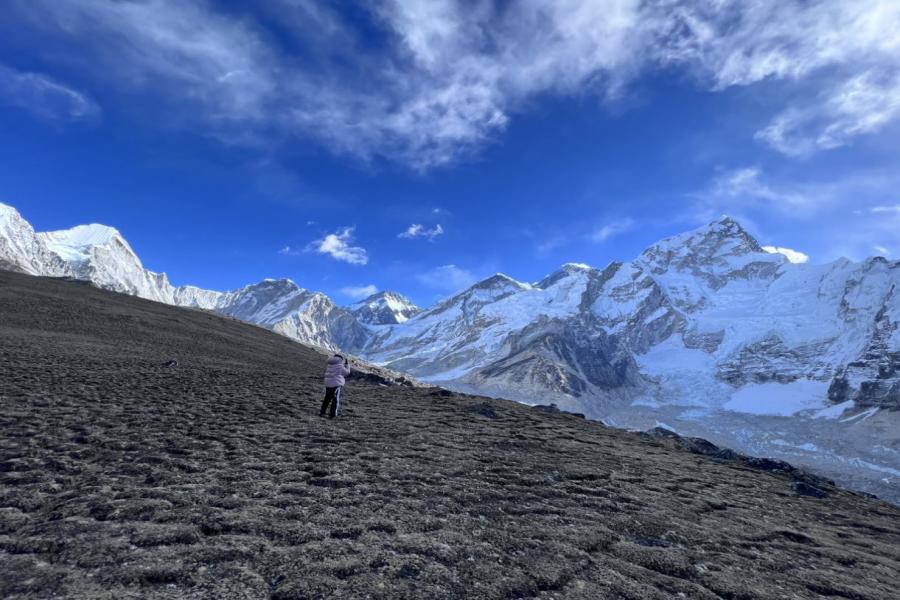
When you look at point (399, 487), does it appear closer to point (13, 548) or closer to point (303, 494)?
point (303, 494)

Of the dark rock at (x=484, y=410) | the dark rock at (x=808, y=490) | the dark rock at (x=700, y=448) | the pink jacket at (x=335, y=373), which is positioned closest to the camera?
the dark rock at (x=808, y=490)

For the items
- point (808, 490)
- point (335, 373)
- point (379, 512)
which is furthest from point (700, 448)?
point (379, 512)

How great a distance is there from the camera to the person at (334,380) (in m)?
16.5

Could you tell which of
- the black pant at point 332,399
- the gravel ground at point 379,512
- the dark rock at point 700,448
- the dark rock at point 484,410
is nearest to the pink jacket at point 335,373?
the black pant at point 332,399

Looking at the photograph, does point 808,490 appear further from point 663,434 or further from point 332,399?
point 332,399

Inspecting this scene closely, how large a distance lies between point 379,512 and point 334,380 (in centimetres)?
912

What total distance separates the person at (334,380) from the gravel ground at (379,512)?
70cm

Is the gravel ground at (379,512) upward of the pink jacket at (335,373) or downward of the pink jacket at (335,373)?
downward

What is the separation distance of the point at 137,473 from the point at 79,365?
1658 centimetres

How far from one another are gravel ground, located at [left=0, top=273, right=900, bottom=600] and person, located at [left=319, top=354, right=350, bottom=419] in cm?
70

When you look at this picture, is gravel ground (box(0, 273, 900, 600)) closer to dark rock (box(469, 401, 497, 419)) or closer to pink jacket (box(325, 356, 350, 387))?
pink jacket (box(325, 356, 350, 387))

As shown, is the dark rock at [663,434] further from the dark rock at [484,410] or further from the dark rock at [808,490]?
the dark rock at [808,490]

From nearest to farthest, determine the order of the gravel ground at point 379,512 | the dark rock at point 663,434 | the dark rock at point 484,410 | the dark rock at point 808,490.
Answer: the gravel ground at point 379,512
the dark rock at point 808,490
the dark rock at point 484,410
the dark rock at point 663,434

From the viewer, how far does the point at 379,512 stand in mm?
7855
